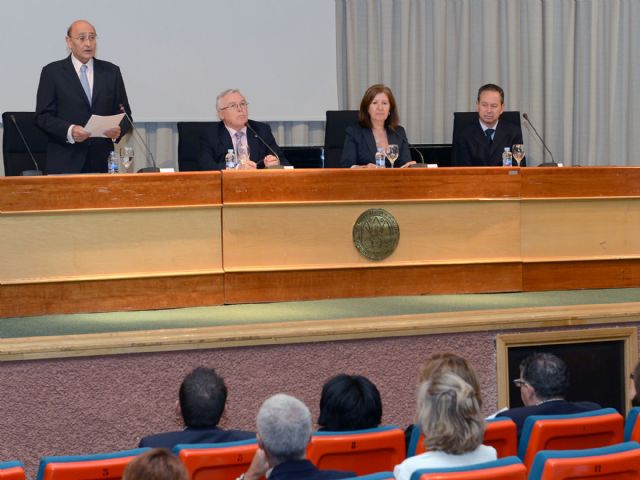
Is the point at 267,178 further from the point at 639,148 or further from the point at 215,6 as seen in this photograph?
the point at 639,148

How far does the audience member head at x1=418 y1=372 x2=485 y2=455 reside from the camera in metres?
2.55

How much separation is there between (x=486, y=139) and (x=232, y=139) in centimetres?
155

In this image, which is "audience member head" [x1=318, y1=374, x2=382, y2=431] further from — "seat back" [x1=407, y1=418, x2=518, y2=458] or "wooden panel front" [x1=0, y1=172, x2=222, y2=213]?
"wooden panel front" [x1=0, y1=172, x2=222, y2=213]

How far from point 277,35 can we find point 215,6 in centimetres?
49

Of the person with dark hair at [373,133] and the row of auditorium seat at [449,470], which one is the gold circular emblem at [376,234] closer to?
the person with dark hair at [373,133]

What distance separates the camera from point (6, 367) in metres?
4.05

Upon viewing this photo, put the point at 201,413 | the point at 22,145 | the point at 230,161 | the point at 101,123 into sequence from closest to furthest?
the point at 201,413 < the point at 101,123 < the point at 230,161 < the point at 22,145

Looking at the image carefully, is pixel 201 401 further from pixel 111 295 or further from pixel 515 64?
pixel 515 64

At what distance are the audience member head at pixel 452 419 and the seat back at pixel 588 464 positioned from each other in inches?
6.7

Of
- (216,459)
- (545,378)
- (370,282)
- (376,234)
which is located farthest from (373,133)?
(216,459)

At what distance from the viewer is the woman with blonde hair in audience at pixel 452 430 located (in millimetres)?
2545

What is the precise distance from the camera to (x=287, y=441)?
Result: 2.45 m

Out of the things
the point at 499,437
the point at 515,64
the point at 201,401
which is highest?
the point at 515,64

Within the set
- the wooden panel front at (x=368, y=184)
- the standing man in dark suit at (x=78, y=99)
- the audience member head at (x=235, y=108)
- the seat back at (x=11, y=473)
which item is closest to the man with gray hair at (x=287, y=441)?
the seat back at (x=11, y=473)
